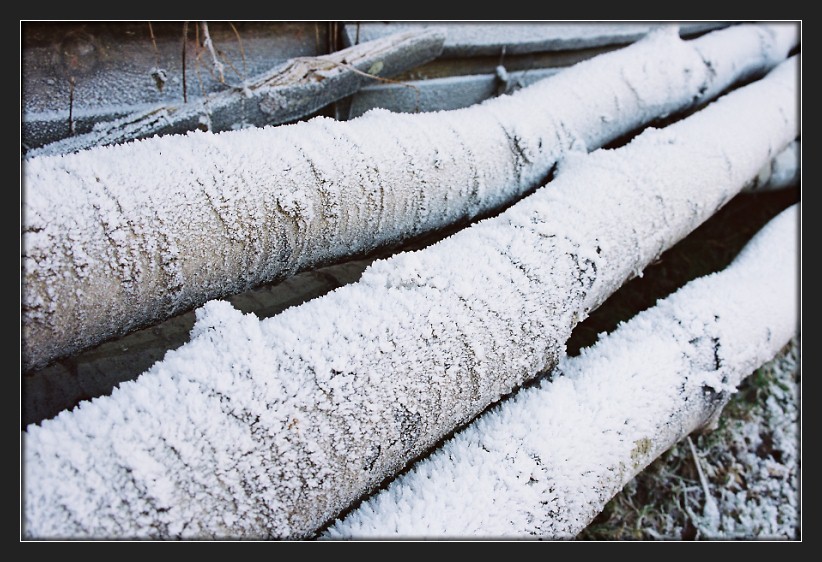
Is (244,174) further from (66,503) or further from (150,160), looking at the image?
(66,503)

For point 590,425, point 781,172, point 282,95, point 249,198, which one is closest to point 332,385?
point 249,198

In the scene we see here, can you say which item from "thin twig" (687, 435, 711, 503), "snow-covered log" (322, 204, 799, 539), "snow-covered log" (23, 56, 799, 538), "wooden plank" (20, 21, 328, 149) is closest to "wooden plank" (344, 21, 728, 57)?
"wooden plank" (20, 21, 328, 149)

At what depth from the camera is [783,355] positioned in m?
1.72

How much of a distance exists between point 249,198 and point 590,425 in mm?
707

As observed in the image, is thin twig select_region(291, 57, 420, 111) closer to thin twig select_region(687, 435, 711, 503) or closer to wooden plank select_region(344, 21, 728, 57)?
wooden plank select_region(344, 21, 728, 57)

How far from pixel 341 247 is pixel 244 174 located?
242mm

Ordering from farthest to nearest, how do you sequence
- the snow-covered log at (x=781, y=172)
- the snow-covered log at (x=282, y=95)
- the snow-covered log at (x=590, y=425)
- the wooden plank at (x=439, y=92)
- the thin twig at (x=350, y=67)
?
1. the snow-covered log at (x=781, y=172)
2. the wooden plank at (x=439, y=92)
3. the thin twig at (x=350, y=67)
4. the snow-covered log at (x=282, y=95)
5. the snow-covered log at (x=590, y=425)

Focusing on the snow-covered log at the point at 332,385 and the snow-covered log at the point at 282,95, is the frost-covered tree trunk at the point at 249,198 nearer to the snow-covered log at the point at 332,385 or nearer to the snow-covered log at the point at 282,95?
the snow-covered log at the point at 332,385

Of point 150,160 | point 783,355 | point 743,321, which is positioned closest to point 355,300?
point 150,160

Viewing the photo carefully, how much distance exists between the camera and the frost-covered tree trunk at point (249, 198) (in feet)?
2.58

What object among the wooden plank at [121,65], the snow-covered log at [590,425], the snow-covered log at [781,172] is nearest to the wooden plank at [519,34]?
the wooden plank at [121,65]

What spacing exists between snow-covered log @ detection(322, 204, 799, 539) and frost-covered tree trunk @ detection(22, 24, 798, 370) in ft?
1.41

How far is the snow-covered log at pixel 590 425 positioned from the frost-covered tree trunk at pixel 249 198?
0.43 metres

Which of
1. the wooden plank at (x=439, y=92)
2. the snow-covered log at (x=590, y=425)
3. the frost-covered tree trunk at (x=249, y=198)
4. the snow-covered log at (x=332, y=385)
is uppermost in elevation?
the wooden plank at (x=439, y=92)
